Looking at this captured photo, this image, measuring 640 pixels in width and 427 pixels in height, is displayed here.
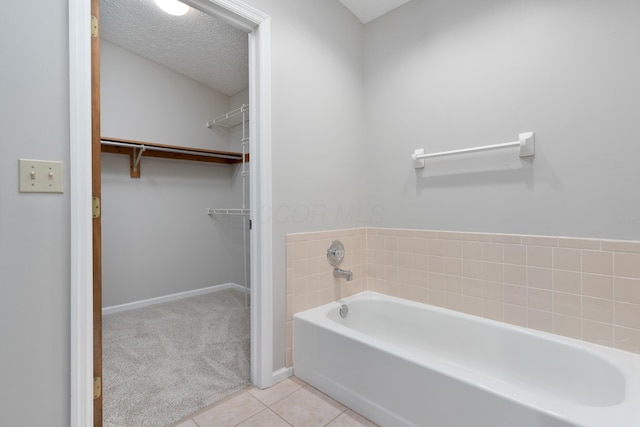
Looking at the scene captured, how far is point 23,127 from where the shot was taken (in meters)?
0.99

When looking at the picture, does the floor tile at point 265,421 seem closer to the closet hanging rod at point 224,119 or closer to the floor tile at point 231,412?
the floor tile at point 231,412

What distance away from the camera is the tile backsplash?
1.39 m

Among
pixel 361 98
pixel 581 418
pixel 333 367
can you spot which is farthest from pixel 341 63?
pixel 581 418

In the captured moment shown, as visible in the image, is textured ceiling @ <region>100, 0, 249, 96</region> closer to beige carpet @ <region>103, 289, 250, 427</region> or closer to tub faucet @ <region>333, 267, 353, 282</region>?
tub faucet @ <region>333, 267, 353, 282</region>

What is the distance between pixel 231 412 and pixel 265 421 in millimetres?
202

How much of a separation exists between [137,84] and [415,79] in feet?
9.06

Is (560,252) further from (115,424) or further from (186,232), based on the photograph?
(186,232)

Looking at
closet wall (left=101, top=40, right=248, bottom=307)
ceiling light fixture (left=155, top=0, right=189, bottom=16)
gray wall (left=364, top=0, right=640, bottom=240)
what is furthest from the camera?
closet wall (left=101, top=40, right=248, bottom=307)

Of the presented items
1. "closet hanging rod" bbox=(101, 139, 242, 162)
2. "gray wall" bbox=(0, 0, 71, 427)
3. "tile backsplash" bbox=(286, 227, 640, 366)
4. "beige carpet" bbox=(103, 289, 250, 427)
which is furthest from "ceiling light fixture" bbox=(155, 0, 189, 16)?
"beige carpet" bbox=(103, 289, 250, 427)

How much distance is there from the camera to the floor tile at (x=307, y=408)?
145 centimetres

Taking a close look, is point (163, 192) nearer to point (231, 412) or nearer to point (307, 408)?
point (231, 412)

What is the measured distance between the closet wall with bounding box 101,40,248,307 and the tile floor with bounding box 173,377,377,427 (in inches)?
81.4

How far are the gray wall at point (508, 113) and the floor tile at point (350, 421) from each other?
122cm

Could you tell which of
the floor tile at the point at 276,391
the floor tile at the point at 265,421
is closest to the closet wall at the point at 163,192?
the floor tile at the point at 276,391
